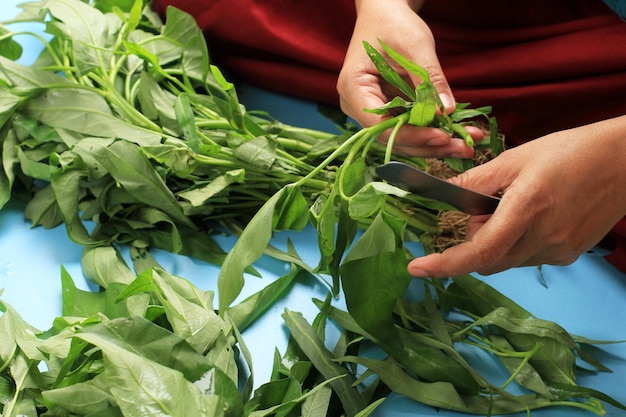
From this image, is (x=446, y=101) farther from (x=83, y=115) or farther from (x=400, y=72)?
(x=83, y=115)

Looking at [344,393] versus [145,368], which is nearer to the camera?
[145,368]

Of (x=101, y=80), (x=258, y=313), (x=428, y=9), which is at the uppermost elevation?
(x=428, y=9)

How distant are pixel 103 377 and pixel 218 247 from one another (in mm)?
246

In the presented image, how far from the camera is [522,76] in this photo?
78cm

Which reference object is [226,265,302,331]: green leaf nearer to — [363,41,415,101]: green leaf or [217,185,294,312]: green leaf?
[217,185,294,312]: green leaf

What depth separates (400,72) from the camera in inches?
24.3

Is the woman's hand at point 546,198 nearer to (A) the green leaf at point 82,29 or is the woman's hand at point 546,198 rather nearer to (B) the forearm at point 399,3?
(B) the forearm at point 399,3

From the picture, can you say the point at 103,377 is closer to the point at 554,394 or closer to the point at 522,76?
the point at 554,394

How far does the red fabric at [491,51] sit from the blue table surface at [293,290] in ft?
0.17

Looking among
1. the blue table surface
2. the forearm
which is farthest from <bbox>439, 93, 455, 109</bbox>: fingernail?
the blue table surface

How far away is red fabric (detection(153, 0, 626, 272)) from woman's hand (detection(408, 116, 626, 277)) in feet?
0.72

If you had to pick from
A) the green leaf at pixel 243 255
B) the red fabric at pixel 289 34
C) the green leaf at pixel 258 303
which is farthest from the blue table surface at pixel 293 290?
the red fabric at pixel 289 34

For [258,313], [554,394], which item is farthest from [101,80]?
[554,394]

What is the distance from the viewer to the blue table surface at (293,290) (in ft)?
2.12
